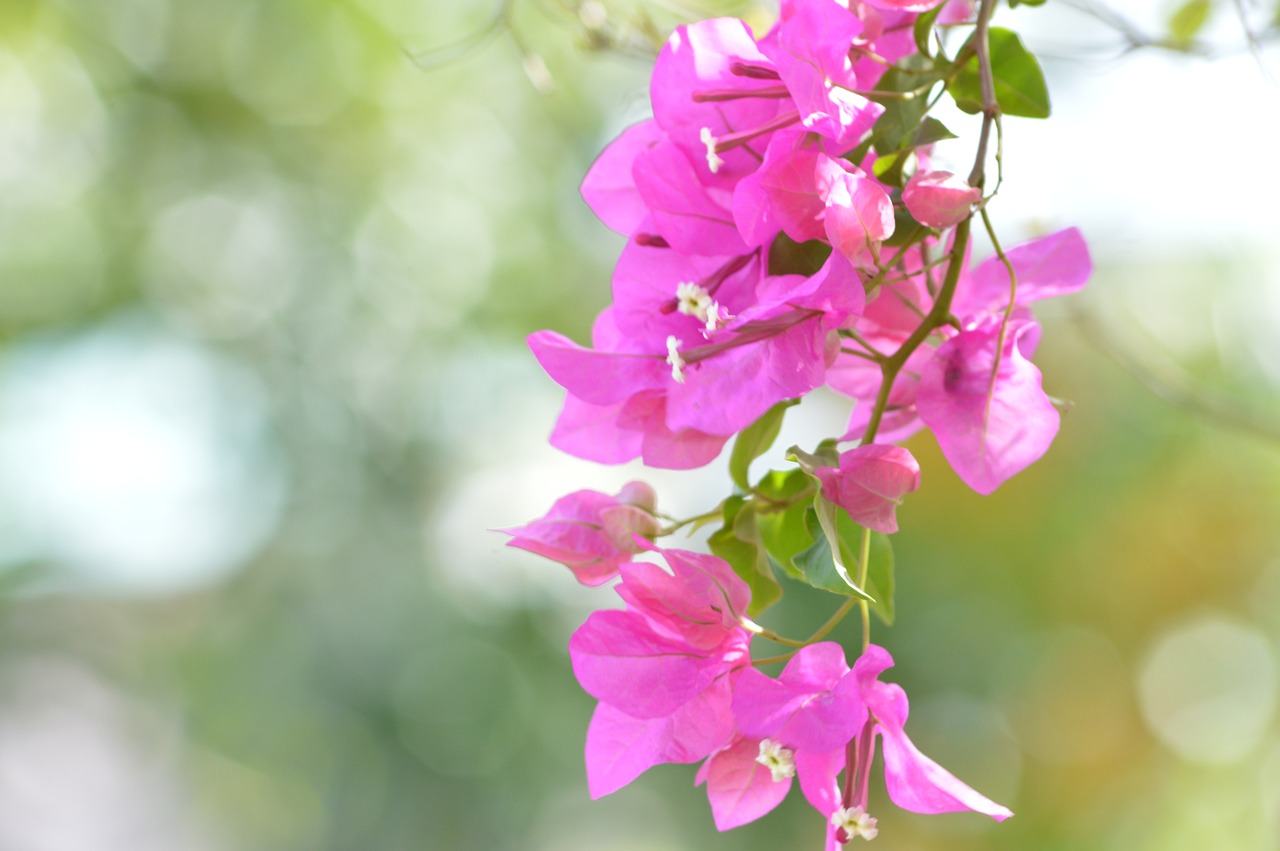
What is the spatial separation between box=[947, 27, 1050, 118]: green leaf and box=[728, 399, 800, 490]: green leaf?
0.13m

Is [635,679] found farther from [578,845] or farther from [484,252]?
[578,845]

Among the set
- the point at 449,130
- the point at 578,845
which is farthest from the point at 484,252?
the point at 578,845

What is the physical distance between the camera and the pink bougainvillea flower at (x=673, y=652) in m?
0.32

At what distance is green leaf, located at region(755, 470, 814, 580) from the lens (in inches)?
14.5

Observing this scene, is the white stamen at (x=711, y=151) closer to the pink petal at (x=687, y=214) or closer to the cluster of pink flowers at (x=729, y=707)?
the pink petal at (x=687, y=214)

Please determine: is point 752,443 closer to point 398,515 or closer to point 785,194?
point 785,194

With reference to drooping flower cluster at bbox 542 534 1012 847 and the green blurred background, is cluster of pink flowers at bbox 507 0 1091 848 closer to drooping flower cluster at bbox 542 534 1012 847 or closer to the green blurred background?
drooping flower cluster at bbox 542 534 1012 847

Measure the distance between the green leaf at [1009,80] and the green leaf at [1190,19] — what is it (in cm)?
51

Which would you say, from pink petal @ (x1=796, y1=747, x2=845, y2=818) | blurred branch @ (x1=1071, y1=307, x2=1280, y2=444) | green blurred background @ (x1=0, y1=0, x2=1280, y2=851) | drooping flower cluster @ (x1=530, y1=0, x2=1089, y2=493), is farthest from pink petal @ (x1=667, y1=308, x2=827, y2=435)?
green blurred background @ (x1=0, y1=0, x2=1280, y2=851)

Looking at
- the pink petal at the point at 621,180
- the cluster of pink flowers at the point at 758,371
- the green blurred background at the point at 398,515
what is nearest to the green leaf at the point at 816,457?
the cluster of pink flowers at the point at 758,371

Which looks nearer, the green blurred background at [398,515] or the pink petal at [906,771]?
the pink petal at [906,771]

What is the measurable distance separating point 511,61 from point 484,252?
80 centimetres

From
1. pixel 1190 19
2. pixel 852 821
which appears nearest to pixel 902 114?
pixel 852 821

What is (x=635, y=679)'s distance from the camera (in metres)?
0.32
